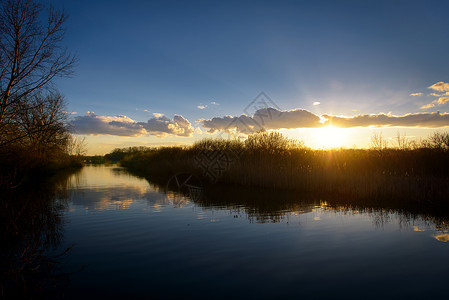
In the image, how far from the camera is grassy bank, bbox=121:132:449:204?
1155 centimetres

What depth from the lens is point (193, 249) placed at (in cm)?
602

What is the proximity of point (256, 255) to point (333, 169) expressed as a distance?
11438mm

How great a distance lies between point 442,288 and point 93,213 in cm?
1034

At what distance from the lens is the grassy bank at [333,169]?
37.9 feet

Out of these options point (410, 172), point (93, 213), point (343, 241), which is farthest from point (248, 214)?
point (410, 172)

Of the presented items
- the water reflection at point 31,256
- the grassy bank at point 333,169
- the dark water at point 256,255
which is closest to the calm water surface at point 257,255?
the dark water at point 256,255

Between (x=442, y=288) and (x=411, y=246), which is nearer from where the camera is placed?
(x=442, y=288)

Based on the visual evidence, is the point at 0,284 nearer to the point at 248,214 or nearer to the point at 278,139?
the point at 248,214

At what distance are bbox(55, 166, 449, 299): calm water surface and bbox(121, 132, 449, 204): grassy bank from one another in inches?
Result: 115

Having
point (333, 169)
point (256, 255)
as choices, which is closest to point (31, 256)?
point (256, 255)

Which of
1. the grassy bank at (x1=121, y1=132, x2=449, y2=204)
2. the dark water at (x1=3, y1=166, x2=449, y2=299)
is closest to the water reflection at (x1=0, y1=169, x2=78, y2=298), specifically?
the dark water at (x1=3, y1=166, x2=449, y2=299)

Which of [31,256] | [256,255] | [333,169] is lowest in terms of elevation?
[256,255]

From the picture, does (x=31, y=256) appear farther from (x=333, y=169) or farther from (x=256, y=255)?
(x=333, y=169)

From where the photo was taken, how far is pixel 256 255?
564 centimetres
